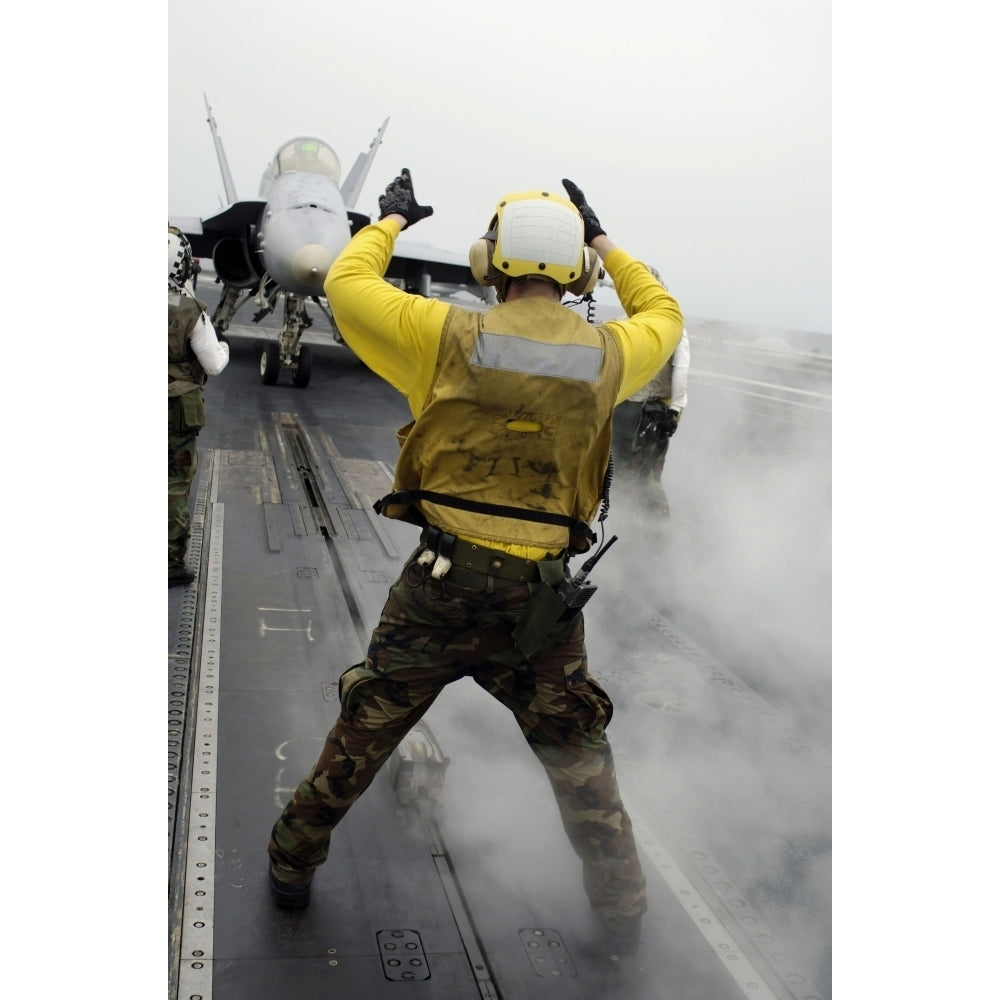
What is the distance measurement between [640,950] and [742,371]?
20215 millimetres

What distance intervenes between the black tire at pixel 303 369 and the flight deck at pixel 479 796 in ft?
15.1

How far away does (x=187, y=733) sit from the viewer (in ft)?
10.3

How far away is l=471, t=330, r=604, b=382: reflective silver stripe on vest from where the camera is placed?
79.7 inches

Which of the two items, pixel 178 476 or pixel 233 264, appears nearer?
pixel 178 476

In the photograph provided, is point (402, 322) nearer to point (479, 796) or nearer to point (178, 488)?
point (479, 796)

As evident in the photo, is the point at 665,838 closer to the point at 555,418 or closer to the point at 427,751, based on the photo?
the point at 427,751

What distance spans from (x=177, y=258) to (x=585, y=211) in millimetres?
2495

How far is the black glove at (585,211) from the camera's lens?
90.0 inches

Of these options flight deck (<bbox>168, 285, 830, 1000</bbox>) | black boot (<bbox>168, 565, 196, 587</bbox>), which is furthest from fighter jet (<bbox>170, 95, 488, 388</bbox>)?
black boot (<bbox>168, 565, 196, 587</bbox>)

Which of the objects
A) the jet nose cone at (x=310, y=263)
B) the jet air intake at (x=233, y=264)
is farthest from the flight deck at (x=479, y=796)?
the jet air intake at (x=233, y=264)

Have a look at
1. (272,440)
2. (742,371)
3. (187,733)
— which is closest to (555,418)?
(187,733)

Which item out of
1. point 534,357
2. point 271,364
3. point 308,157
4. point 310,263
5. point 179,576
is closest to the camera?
point 534,357

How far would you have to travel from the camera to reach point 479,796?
3.00 m

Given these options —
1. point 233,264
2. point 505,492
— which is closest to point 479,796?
point 505,492
